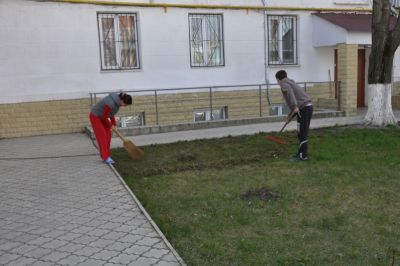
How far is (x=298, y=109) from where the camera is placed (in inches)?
285

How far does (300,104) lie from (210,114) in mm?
5814

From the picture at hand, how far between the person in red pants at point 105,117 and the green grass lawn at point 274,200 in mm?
381

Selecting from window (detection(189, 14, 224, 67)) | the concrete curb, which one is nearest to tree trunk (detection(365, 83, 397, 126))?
window (detection(189, 14, 224, 67))

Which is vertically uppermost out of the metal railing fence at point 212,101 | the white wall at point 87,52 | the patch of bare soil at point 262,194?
the white wall at point 87,52

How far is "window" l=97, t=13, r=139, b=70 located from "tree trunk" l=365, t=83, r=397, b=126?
610 cm

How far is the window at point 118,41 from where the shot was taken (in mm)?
11602

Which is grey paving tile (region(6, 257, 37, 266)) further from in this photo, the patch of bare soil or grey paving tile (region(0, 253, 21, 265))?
the patch of bare soil

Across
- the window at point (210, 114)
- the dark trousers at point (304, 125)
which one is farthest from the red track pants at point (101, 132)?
the window at point (210, 114)

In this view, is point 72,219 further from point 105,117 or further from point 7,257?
point 105,117

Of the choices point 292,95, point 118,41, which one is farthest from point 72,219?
point 118,41

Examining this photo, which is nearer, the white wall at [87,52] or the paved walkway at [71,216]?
the paved walkway at [71,216]

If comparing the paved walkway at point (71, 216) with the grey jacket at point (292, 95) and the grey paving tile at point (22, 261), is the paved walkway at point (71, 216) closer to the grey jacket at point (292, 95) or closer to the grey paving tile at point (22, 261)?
the grey paving tile at point (22, 261)

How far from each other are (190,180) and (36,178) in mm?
2342

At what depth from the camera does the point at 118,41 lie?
1179 centimetres
